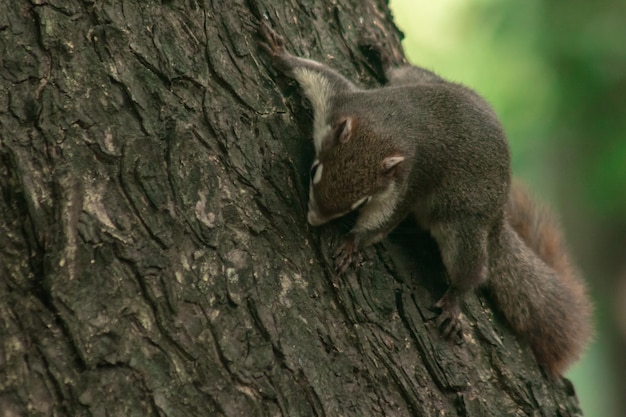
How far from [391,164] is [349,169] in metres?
0.26

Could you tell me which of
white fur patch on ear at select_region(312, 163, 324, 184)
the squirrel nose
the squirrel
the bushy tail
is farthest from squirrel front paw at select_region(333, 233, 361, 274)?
the bushy tail

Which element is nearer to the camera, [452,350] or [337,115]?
[452,350]

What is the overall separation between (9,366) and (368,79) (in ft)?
9.04

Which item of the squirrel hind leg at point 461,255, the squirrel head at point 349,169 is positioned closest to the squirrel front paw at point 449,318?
the squirrel hind leg at point 461,255

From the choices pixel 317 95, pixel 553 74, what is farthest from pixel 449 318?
pixel 553 74

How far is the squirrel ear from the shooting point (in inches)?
156

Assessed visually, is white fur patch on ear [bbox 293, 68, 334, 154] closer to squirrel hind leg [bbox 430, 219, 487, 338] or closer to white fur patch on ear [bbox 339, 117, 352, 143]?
white fur patch on ear [bbox 339, 117, 352, 143]

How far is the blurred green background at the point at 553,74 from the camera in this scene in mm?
7840

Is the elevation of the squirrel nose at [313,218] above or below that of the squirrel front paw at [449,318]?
below

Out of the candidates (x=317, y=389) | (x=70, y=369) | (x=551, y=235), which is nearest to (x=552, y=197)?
(x=551, y=235)

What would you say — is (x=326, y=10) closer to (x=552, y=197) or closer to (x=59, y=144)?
(x=59, y=144)

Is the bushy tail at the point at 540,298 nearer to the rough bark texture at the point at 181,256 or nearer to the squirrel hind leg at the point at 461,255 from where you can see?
the squirrel hind leg at the point at 461,255

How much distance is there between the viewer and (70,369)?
104 inches

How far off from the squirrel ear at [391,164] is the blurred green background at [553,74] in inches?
150
